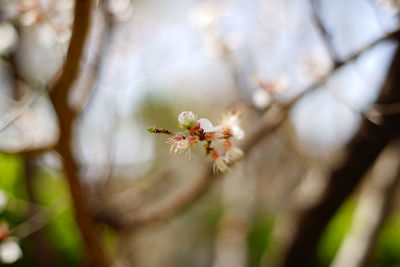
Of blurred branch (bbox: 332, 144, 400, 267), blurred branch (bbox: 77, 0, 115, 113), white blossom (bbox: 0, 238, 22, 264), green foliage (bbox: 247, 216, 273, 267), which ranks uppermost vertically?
blurred branch (bbox: 77, 0, 115, 113)

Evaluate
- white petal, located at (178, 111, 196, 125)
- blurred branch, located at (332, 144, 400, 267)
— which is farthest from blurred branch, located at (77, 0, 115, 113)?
blurred branch, located at (332, 144, 400, 267)

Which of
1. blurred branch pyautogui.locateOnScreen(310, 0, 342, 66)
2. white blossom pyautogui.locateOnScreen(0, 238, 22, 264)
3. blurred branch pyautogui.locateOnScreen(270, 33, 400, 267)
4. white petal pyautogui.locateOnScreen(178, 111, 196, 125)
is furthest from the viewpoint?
blurred branch pyautogui.locateOnScreen(270, 33, 400, 267)

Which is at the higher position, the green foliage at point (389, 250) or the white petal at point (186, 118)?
the white petal at point (186, 118)

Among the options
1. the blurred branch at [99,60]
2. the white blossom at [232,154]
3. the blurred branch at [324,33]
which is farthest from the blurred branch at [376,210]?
the blurred branch at [99,60]

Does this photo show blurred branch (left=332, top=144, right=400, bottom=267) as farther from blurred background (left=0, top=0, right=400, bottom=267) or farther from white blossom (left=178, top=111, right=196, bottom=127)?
white blossom (left=178, top=111, right=196, bottom=127)

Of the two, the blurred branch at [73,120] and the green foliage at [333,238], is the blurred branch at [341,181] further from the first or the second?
the green foliage at [333,238]

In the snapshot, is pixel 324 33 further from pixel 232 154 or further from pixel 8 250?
pixel 8 250

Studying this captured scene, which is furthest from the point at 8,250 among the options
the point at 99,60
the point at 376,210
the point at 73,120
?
the point at 376,210

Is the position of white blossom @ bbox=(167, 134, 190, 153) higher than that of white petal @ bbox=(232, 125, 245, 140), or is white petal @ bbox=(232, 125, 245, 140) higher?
white petal @ bbox=(232, 125, 245, 140)
